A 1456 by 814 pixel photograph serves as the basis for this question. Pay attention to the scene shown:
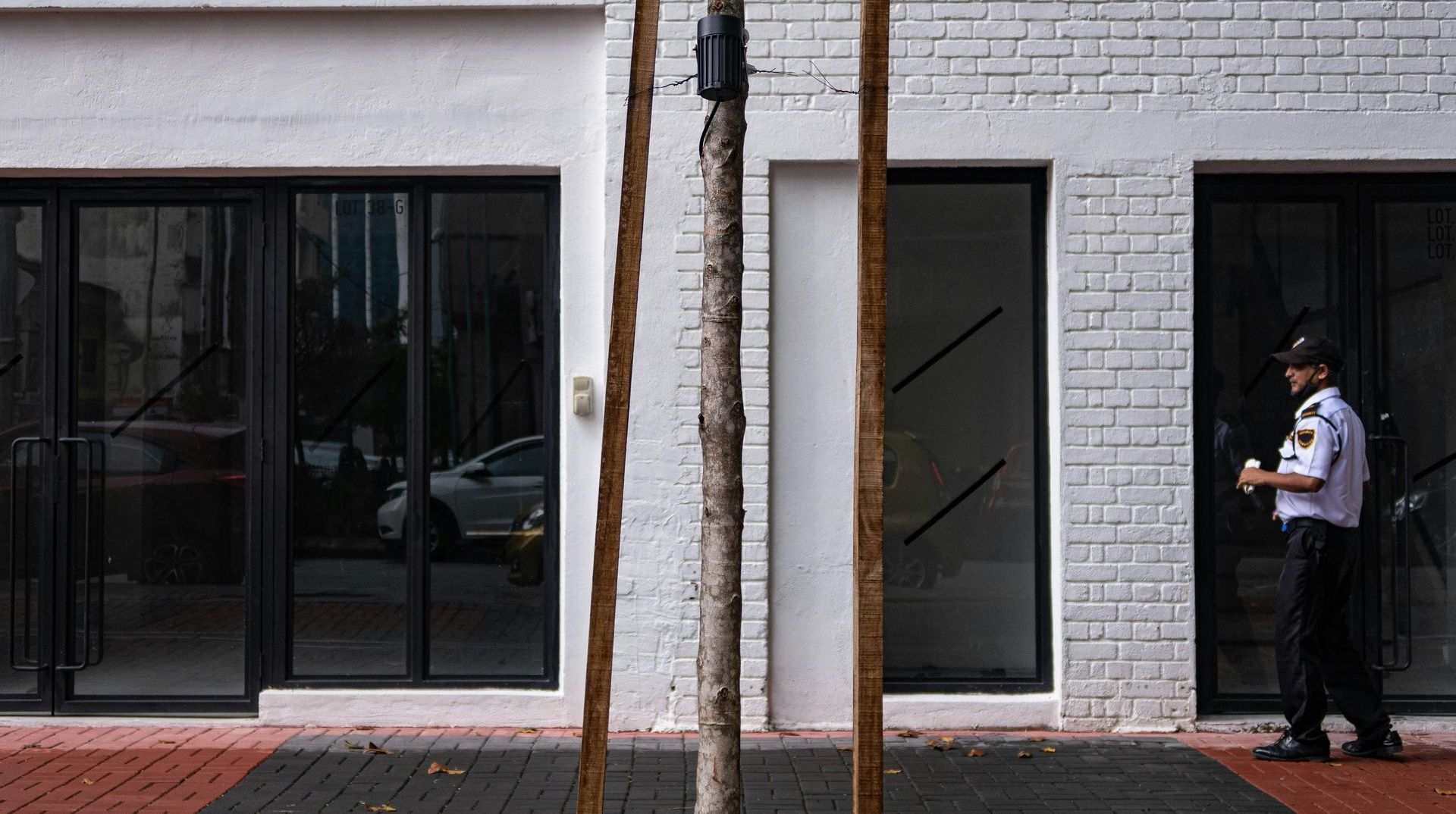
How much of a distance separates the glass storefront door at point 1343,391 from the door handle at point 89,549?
585 cm

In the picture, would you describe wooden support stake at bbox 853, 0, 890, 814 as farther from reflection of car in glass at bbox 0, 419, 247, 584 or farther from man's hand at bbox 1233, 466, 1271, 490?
reflection of car in glass at bbox 0, 419, 247, 584

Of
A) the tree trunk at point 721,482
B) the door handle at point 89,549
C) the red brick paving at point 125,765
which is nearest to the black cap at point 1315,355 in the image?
the tree trunk at point 721,482

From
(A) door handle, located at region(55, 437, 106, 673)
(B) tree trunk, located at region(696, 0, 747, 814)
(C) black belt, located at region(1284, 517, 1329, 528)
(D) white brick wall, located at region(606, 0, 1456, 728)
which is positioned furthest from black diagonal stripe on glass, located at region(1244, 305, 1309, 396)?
(A) door handle, located at region(55, 437, 106, 673)

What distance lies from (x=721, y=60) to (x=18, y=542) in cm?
522

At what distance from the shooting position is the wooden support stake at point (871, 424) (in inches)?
150

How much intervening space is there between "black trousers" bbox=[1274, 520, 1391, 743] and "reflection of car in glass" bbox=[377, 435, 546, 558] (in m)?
3.77

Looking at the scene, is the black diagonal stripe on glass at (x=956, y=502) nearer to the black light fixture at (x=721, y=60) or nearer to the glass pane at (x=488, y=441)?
the glass pane at (x=488, y=441)

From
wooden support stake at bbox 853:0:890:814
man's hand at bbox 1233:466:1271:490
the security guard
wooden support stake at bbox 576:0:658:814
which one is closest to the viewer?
wooden support stake at bbox 853:0:890:814

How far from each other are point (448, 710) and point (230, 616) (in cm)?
129

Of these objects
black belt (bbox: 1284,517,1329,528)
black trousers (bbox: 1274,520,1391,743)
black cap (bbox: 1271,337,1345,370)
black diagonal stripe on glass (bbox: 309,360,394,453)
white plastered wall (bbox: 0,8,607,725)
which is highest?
white plastered wall (bbox: 0,8,607,725)

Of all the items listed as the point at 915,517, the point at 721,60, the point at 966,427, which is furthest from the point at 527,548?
the point at 721,60

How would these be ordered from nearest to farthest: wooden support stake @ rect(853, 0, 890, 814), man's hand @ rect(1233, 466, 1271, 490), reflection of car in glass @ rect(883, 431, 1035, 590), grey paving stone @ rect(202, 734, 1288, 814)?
wooden support stake @ rect(853, 0, 890, 814), grey paving stone @ rect(202, 734, 1288, 814), man's hand @ rect(1233, 466, 1271, 490), reflection of car in glass @ rect(883, 431, 1035, 590)

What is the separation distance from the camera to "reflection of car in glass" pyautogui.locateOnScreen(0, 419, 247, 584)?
7406 millimetres

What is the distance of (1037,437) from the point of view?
743 cm
